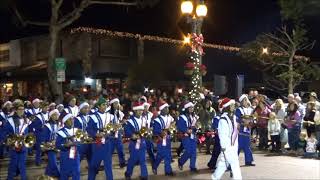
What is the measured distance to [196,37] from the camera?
16.8 meters

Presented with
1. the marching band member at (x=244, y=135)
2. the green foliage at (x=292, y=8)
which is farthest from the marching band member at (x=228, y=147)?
the green foliage at (x=292, y=8)

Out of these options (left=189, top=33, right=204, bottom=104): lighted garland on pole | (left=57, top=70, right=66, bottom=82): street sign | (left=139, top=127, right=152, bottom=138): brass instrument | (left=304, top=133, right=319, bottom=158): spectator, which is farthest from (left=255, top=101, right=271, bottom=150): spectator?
(left=57, top=70, right=66, bottom=82): street sign

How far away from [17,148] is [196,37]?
764 cm

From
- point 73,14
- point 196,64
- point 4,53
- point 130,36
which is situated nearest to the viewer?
point 196,64

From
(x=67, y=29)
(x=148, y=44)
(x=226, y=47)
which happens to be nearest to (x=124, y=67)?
(x=148, y=44)

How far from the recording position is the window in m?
40.2

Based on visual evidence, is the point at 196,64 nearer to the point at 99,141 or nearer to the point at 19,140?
the point at 99,141

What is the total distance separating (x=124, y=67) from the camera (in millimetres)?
33938

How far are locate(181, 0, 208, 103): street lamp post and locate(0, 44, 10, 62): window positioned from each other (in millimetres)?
26290

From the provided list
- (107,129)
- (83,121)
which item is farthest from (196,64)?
(107,129)

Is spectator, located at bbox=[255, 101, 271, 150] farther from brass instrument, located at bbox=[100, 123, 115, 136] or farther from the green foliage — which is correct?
the green foliage

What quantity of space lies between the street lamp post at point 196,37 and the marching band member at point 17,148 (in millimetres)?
6837

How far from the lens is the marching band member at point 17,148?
1148 centimetres

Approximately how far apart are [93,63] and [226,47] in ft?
41.7
